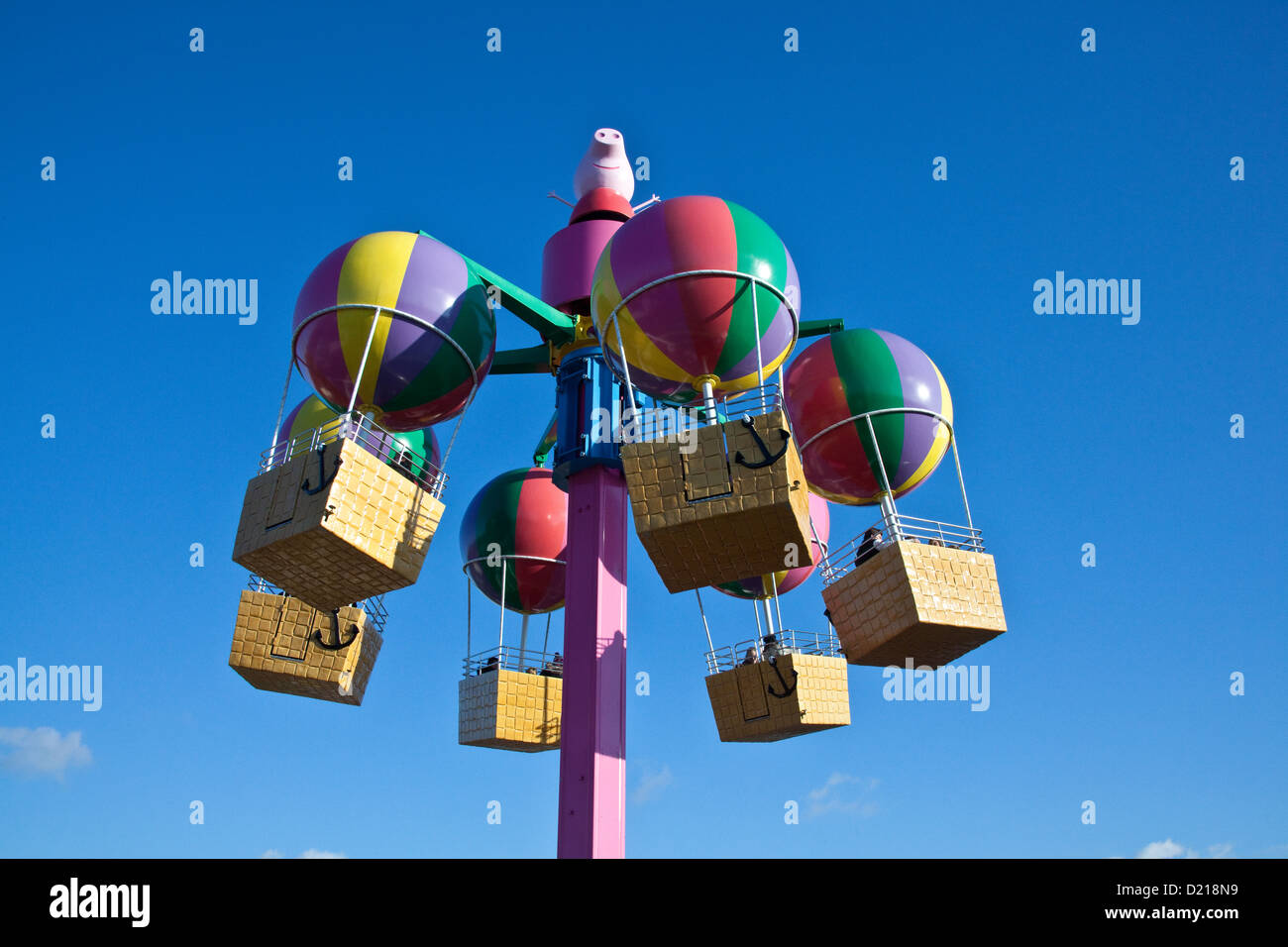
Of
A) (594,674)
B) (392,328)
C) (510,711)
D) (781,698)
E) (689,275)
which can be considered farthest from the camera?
(781,698)

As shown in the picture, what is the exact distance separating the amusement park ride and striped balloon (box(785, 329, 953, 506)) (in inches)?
1.0

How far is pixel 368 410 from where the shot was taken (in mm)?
10258

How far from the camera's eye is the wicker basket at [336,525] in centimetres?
884

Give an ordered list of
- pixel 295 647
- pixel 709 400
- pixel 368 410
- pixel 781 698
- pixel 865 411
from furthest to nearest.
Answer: pixel 781 698 < pixel 295 647 < pixel 865 411 < pixel 368 410 < pixel 709 400

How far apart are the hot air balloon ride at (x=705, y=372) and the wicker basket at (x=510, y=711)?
3.62 meters

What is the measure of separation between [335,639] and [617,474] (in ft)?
12.8

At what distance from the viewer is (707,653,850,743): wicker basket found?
40.0ft

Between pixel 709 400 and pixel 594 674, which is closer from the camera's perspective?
pixel 709 400

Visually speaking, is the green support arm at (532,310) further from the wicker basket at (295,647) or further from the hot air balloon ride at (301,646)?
the wicker basket at (295,647)

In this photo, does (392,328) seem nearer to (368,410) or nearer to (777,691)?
(368,410)

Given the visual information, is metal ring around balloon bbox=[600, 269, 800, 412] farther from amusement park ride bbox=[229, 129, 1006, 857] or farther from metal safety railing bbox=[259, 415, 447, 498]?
metal safety railing bbox=[259, 415, 447, 498]

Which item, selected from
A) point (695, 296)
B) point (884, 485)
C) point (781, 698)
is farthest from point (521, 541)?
→ point (695, 296)

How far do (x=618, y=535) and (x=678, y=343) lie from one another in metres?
2.68
